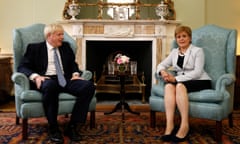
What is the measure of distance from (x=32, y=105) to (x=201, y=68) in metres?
1.60

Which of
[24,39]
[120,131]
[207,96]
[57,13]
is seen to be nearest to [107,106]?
[120,131]

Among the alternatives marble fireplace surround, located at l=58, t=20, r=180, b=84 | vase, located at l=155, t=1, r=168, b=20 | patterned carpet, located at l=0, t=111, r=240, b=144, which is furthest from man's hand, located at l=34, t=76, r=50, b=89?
vase, located at l=155, t=1, r=168, b=20

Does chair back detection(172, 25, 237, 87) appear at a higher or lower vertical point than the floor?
higher

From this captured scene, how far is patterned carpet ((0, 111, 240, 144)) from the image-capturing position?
9.66 feet

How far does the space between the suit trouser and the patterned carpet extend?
210 mm

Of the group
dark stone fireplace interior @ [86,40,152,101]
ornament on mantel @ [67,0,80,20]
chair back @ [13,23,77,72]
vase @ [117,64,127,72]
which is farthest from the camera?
dark stone fireplace interior @ [86,40,152,101]

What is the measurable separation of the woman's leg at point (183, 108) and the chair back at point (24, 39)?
129 centimetres

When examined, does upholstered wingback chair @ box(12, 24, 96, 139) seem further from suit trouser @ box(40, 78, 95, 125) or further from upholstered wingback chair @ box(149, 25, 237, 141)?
upholstered wingback chair @ box(149, 25, 237, 141)

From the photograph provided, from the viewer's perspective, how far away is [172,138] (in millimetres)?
2924

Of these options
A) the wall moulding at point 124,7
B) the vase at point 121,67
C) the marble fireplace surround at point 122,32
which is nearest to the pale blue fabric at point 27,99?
the vase at point 121,67

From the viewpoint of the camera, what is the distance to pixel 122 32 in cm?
475

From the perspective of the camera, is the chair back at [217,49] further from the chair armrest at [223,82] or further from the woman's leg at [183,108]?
the woman's leg at [183,108]

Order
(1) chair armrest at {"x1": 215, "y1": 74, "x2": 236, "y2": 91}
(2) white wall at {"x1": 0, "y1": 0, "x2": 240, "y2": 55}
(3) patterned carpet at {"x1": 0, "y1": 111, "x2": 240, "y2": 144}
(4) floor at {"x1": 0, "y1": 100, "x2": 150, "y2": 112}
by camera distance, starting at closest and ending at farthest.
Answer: (3) patterned carpet at {"x1": 0, "y1": 111, "x2": 240, "y2": 144} < (1) chair armrest at {"x1": 215, "y1": 74, "x2": 236, "y2": 91} < (4) floor at {"x1": 0, "y1": 100, "x2": 150, "y2": 112} < (2) white wall at {"x1": 0, "y1": 0, "x2": 240, "y2": 55}

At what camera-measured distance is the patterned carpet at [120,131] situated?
2.94 meters
